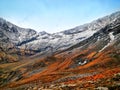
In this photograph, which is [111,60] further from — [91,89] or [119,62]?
[91,89]

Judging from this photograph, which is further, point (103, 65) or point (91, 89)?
point (103, 65)

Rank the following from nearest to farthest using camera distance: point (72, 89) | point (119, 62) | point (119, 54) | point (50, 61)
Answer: point (72, 89)
point (119, 62)
point (119, 54)
point (50, 61)

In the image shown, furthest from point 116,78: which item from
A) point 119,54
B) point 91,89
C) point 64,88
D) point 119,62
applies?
point 119,54

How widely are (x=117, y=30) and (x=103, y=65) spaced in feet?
287

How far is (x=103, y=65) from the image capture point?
85.0 meters

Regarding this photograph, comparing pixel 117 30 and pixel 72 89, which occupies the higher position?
pixel 117 30

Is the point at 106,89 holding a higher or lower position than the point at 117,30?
lower

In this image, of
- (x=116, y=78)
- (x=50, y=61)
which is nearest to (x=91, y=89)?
(x=116, y=78)

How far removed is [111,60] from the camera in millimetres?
87438

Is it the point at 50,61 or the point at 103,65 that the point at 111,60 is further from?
the point at 50,61

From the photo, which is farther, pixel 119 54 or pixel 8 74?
pixel 8 74

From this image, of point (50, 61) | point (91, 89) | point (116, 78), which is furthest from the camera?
point (50, 61)

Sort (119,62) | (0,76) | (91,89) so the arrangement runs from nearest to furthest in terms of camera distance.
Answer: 1. (91,89)
2. (119,62)
3. (0,76)

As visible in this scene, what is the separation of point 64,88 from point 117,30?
13175 centimetres
